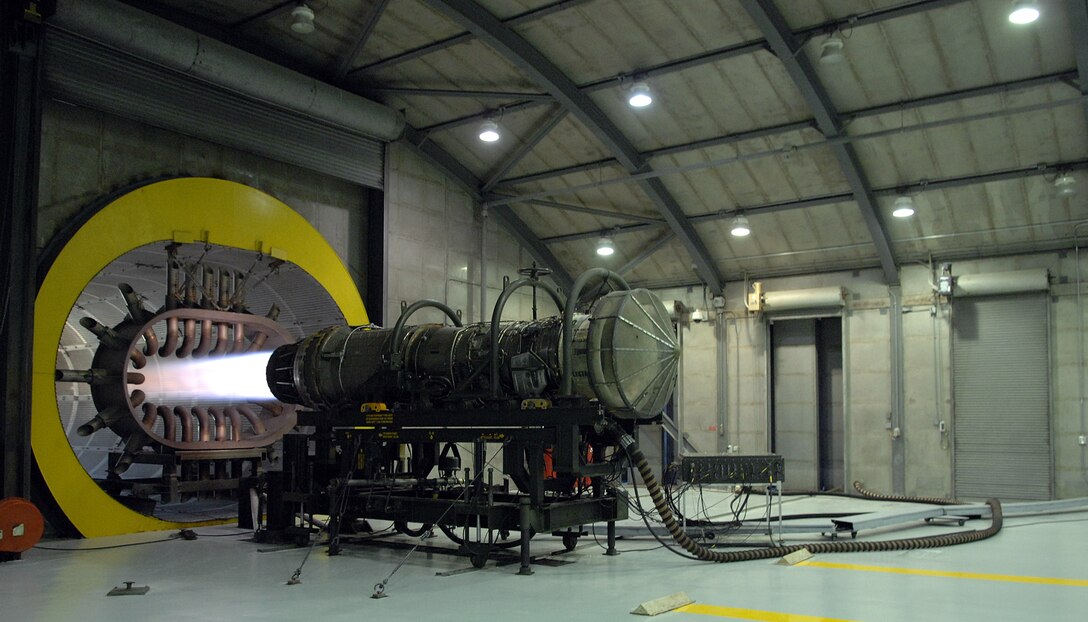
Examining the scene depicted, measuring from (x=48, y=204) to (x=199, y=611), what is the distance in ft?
22.3

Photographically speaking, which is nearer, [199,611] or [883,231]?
[199,611]

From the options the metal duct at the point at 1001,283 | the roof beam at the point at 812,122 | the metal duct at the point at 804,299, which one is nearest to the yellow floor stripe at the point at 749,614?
the roof beam at the point at 812,122

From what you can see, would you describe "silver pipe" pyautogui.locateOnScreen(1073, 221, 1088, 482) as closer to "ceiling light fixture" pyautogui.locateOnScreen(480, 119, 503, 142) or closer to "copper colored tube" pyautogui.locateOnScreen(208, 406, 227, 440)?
"ceiling light fixture" pyautogui.locateOnScreen(480, 119, 503, 142)

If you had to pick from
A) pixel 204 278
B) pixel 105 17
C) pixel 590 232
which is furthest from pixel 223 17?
pixel 590 232

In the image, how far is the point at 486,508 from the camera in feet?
27.9

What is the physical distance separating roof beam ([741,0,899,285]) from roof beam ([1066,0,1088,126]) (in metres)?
3.22

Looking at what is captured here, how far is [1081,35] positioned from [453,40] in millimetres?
8517

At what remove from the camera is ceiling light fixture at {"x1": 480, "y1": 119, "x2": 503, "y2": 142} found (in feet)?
47.5

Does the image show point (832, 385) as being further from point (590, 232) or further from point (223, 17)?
point (223, 17)

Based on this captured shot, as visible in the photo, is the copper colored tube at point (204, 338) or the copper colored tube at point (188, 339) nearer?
the copper colored tube at point (188, 339)

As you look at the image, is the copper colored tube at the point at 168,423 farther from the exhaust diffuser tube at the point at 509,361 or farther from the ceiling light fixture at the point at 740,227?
the ceiling light fixture at the point at 740,227

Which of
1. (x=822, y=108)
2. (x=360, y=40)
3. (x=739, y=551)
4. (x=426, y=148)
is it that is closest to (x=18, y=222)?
(x=360, y=40)

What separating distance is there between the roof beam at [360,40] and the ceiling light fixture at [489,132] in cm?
233

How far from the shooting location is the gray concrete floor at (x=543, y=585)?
621 cm
